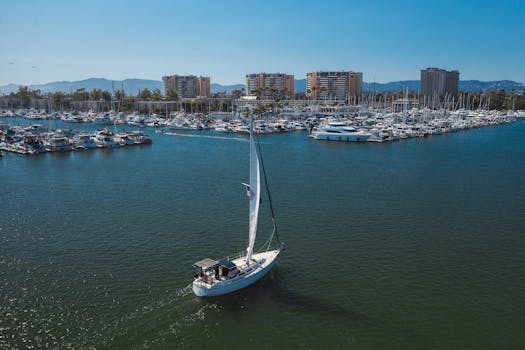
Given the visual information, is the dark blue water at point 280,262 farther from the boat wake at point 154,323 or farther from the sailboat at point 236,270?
the sailboat at point 236,270

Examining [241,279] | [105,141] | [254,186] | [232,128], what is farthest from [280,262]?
[232,128]

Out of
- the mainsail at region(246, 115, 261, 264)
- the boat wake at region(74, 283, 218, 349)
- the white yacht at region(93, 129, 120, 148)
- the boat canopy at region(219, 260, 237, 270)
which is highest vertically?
the mainsail at region(246, 115, 261, 264)

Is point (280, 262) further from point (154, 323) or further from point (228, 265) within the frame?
point (154, 323)

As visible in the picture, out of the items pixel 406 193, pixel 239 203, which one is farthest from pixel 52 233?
pixel 406 193

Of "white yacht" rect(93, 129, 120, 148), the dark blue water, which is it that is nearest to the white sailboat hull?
the dark blue water

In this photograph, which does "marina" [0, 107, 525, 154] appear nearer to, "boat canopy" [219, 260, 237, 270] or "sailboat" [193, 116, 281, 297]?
"sailboat" [193, 116, 281, 297]

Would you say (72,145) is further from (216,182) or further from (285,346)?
→ (285,346)
